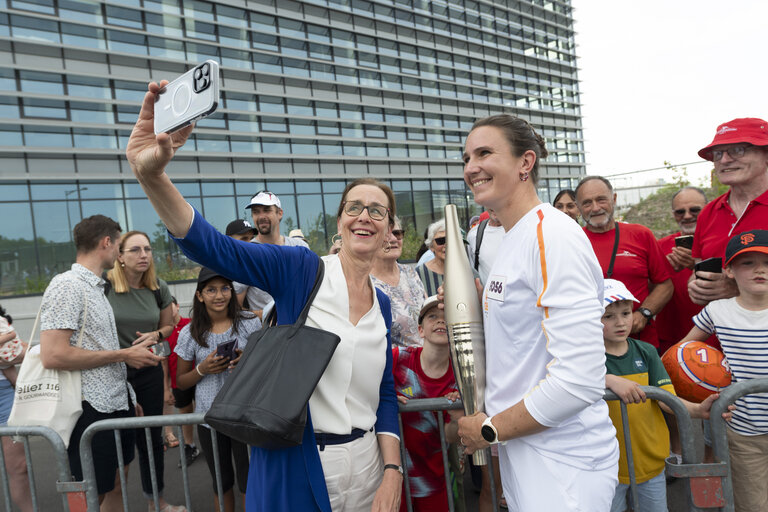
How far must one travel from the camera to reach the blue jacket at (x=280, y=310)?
158 cm

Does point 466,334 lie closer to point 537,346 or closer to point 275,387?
point 537,346

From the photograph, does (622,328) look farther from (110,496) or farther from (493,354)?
(110,496)

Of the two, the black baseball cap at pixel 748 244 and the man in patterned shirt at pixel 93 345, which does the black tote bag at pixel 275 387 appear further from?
the black baseball cap at pixel 748 244

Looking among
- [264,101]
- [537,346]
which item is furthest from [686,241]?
[264,101]

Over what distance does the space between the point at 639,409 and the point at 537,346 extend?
1.67 metres

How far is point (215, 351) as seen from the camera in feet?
11.2

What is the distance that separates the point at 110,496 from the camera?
10.9 feet

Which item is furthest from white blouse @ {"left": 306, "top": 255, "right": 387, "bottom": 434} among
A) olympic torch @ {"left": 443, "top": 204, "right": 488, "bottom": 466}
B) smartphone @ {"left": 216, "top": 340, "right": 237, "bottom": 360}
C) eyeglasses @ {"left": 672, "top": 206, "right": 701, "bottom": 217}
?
eyeglasses @ {"left": 672, "top": 206, "right": 701, "bottom": 217}

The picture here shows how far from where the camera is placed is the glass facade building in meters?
22.8

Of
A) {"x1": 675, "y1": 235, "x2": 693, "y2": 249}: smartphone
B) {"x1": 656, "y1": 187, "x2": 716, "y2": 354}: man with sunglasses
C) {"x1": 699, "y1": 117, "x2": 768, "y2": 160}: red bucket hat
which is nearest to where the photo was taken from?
{"x1": 699, "y1": 117, "x2": 768, "y2": 160}: red bucket hat

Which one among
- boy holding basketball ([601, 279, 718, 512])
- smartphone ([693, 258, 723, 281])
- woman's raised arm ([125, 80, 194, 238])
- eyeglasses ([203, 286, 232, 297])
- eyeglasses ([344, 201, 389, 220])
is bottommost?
boy holding basketball ([601, 279, 718, 512])

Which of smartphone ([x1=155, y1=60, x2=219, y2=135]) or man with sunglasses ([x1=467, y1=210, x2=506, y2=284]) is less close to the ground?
smartphone ([x1=155, y1=60, x2=219, y2=135])

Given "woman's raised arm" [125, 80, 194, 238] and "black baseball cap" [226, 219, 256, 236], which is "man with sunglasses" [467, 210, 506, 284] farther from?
"black baseball cap" [226, 219, 256, 236]

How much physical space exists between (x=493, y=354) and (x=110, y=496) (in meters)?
3.31
